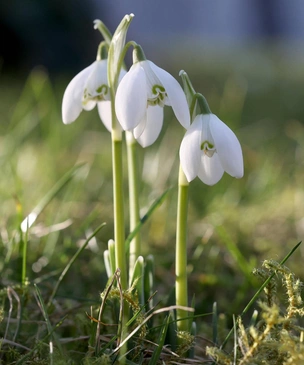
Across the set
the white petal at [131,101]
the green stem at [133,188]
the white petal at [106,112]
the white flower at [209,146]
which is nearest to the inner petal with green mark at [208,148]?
the white flower at [209,146]

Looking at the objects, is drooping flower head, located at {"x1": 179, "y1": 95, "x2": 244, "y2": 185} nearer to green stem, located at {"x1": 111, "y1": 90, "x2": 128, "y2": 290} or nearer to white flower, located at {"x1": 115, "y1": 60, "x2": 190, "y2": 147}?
white flower, located at {"x1": 115, "y1": 60, "x2": 190, "y2": 147}

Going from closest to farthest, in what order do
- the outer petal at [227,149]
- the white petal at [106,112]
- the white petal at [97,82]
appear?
the outer petal at [227,149] → the white petal at [97,82] → the white petal at [106,112]

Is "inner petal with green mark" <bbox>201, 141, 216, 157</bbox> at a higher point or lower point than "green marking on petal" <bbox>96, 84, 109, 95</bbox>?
lower

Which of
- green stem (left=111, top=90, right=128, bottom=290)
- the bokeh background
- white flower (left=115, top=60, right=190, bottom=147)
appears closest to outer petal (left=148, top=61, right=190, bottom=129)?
white flower (left=115, top=60, right=190, bottom=147)

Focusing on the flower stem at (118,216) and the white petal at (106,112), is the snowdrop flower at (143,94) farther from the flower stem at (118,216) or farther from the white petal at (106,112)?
the white petal at (106,112)

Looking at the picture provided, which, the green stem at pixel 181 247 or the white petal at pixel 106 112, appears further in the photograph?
the white petal at pixel 106 112

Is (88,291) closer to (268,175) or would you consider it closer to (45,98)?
(268,175)
